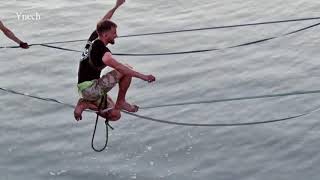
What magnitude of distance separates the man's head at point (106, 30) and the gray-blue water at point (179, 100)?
24.8ft

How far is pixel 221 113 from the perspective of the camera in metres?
23.2

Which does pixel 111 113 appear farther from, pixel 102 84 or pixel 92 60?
pixel 92 60

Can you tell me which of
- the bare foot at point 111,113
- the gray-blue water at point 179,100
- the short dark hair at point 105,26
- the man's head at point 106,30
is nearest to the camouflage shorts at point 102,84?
the bare foot at point 111,113

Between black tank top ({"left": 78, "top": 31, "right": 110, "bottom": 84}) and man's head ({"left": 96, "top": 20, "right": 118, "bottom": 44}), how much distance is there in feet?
0.56

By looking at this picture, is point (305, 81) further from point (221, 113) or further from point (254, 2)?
point (254, 2)

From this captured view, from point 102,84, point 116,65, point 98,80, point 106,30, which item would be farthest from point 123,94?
point 106,30

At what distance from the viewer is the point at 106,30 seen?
42.3 feet

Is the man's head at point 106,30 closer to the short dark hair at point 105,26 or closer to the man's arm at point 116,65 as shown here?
the short dark hair at point 105,26

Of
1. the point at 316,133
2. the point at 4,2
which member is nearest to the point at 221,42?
the point at 316,133

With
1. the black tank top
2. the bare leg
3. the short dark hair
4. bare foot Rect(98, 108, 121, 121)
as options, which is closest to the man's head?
the short dark hair

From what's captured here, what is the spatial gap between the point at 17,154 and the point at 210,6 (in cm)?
1830

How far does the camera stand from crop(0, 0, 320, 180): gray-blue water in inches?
791

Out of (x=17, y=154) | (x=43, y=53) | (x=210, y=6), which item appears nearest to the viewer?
(x=17, y=154)

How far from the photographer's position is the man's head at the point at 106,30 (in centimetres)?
1283
